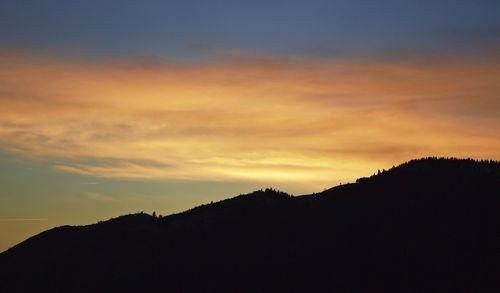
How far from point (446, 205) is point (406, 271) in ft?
36.1

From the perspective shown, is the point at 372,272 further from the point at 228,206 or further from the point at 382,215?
the point at 228,206

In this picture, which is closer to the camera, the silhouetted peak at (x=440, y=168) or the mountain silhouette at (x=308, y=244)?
the mountain silhouette at (x=308, y=244)

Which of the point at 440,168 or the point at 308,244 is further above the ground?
the point at 440,168

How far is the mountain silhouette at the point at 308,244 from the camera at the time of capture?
43.9 meters

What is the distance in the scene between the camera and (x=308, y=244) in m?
52.0

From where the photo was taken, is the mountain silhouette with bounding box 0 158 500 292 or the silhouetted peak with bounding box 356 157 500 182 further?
the silhouetted peak with bounding box 356 157 500 182

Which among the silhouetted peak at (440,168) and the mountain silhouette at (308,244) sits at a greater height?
the silhouetted peak at (440,168)

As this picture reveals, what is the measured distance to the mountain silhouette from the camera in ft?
144

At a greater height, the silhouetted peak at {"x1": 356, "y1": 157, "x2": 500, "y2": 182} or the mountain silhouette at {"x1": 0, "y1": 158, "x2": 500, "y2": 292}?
the silhouetted peak at {"x1": 356, "y1": 157, "x2": 500, "y2": 182}

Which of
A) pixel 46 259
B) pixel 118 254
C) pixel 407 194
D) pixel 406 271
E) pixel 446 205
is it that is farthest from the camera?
pixel 46 259

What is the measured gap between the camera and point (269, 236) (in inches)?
2191

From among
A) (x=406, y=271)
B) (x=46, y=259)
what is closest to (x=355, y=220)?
(x=406, y=271)

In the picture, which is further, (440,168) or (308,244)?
(440,168)

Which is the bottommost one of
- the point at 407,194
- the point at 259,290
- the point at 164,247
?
the point at 259,290
